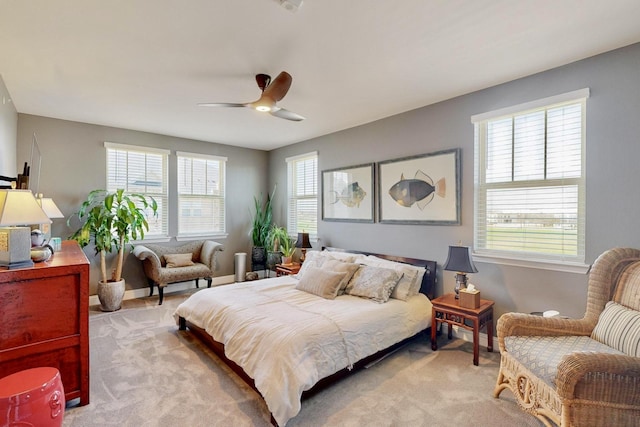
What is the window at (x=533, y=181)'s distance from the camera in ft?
8.82

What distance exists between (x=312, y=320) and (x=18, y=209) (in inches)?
81.0

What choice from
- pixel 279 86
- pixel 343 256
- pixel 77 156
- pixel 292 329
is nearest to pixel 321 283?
pixel 343 256

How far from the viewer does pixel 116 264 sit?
4.50 meters

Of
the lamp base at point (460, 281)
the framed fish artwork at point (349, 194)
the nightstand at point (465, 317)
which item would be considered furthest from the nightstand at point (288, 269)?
the lamp base at point (460, 281)

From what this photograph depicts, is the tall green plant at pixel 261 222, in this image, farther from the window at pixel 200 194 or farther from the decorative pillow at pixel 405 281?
the decorative pillow at pixel 405 281

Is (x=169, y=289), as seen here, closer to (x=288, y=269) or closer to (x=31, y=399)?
(x=288, y=269)

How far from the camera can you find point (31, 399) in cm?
163

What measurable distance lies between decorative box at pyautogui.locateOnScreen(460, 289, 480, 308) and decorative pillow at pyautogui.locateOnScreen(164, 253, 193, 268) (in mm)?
3982

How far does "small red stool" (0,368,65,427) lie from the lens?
159cm

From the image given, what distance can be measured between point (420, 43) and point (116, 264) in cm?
479

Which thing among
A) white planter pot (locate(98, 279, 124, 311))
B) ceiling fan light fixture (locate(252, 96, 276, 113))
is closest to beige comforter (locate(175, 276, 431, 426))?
white planter pot (locate(98, 279, 124, 311))

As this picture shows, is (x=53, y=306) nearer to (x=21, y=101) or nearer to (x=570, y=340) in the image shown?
(x=21, y=101)

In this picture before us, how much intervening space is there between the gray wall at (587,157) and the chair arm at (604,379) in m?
1.27

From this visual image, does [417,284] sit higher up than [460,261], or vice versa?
[460,261]
